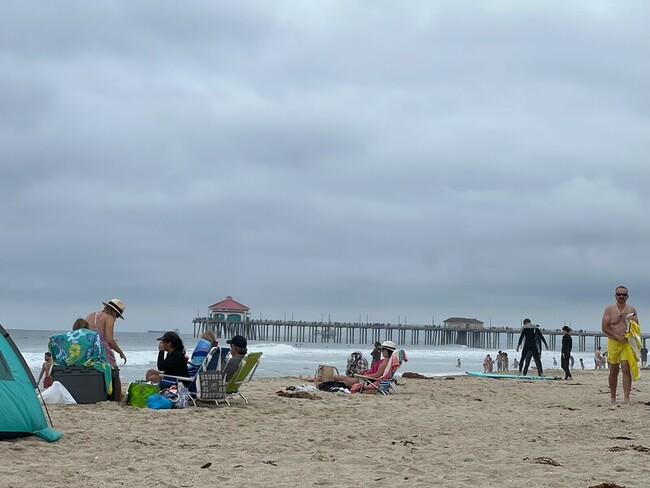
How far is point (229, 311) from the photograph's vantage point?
78.4m

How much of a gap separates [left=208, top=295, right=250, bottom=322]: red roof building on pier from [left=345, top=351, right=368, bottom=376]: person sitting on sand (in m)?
66.4

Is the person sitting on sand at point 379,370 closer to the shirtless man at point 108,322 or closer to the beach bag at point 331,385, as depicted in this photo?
the beach bag at point 331,385

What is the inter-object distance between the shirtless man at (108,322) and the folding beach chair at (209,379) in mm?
649

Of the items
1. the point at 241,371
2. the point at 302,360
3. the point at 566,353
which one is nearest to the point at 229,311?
the point at 302,360

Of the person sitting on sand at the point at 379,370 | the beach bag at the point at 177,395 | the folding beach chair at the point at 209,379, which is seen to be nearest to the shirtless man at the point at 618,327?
the person sitting on sand at the point at 379,370

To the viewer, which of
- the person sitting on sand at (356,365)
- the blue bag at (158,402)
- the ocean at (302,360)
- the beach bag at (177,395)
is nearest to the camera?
the blue bag at (158,402)

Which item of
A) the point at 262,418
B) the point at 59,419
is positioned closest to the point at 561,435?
the point at 262,418

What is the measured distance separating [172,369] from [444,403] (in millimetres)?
3653

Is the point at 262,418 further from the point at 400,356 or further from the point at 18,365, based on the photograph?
the point at 400,356

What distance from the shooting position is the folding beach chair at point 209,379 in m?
8.52

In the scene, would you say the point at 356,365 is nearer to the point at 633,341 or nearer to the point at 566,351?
the point at 633,341

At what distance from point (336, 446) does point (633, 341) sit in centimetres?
450

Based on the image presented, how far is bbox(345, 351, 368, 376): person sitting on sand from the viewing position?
38.4 ft

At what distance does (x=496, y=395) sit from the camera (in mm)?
11969
